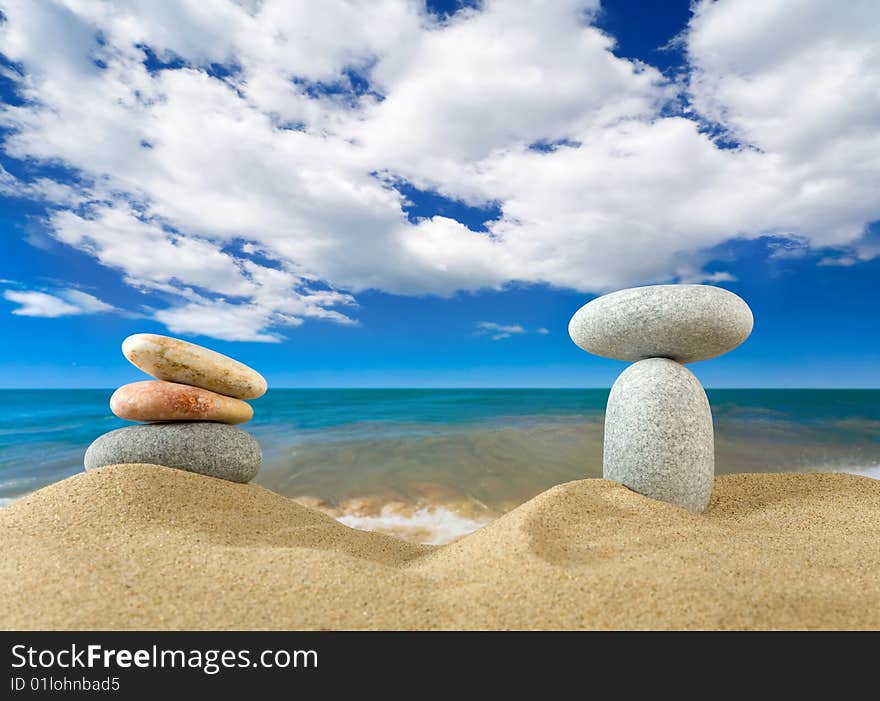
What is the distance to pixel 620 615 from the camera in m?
2.01

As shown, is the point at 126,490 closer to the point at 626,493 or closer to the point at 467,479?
the point at 626,493

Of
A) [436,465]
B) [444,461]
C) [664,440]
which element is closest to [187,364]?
[664,440]

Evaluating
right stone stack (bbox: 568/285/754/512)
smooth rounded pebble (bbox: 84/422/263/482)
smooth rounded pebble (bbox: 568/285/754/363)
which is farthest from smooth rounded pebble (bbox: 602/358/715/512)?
smooth rounded pebble (bbox: 84/422/263/482)

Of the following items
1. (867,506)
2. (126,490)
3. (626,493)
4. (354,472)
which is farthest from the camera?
(354,472)

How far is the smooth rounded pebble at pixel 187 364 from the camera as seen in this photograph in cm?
439

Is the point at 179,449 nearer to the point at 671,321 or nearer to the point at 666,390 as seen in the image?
the point at 666,390

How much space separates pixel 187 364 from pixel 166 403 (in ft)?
1.27

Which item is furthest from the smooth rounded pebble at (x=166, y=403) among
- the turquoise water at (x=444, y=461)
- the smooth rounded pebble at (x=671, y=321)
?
the smooth rounded pebble at (x=671, y=321)

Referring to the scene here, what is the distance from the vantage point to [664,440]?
13.1 ft

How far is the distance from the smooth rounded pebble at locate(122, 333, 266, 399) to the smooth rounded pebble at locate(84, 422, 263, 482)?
16.0 inches

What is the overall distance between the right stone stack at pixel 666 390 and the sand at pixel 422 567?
0.31 meters

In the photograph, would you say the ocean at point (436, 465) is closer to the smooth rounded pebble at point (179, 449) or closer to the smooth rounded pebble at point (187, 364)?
the smooth rounded pebble at point (179, 449)
